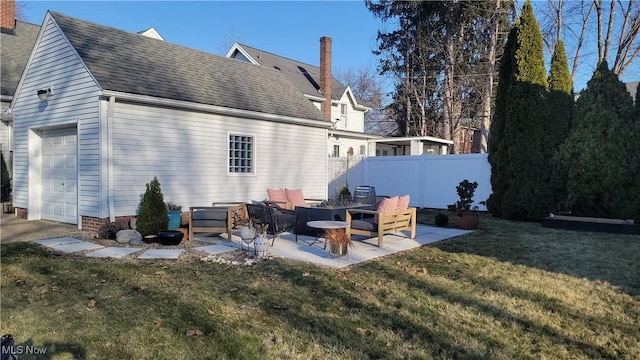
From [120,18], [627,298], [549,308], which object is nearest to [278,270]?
[549,308]

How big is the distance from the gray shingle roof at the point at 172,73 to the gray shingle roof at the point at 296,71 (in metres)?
8.58

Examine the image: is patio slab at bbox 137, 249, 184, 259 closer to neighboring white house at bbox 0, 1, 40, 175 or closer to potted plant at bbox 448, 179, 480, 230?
potted plant at bbox 448, 179, 480, 230

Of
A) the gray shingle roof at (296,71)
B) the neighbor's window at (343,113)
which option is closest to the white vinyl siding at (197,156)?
the gray shingle roof at (296,71)

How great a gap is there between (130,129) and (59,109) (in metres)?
2.27

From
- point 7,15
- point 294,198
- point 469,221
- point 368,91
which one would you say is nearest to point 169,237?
point 294,198

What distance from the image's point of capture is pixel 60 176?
10367 millimetres

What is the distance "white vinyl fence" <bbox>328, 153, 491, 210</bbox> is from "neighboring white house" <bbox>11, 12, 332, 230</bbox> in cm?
478

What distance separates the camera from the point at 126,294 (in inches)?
189

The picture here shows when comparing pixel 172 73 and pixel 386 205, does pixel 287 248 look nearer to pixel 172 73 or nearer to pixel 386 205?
pixel 386 205

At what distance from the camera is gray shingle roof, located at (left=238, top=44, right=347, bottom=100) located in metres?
23.5

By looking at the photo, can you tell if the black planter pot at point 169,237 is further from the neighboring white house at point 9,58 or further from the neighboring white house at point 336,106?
the neighboring white house at point 336,106

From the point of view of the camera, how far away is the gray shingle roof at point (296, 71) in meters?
23.5

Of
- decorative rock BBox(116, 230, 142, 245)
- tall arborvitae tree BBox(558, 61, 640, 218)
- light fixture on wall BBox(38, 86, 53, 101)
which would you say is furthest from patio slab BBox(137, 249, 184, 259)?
tall arborvitae tree BBox(558, 61, 640, 218)

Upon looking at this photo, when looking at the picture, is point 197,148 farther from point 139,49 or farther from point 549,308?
point 549,308
